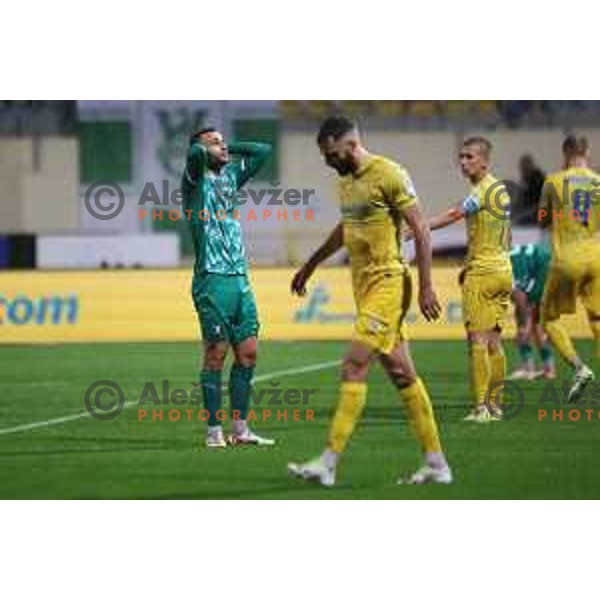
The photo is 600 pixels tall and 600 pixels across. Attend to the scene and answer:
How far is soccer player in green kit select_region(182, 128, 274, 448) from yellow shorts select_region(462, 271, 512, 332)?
1865mm

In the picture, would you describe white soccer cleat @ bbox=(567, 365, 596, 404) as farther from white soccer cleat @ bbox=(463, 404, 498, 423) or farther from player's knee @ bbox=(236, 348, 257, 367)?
player's knee @ bbox=(236, 348, 257, 367)

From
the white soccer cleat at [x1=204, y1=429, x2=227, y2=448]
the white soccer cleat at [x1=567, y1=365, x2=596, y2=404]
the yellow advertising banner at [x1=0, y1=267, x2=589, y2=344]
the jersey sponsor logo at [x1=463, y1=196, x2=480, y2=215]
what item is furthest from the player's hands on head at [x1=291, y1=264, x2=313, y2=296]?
the yellow advertising banner at [x1=0, y1=267, x2=589, y2=344]

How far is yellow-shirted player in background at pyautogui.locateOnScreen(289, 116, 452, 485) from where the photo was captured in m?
9.60

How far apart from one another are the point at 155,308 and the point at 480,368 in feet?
26.8

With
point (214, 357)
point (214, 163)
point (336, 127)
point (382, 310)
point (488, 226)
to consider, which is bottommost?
point (214, 357)

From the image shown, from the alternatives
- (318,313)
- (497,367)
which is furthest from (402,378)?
(318,313)

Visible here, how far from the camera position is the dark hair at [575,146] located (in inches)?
534

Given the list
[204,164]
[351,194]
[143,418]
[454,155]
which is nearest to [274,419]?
[143,418]

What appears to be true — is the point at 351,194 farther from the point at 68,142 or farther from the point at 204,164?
the point at 68,142

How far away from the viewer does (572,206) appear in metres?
13.9

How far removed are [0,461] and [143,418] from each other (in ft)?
7.75

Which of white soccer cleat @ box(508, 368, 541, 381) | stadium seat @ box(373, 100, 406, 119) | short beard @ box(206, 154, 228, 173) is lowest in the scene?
white soccer cleat @ box(508, 368, 541, 381)

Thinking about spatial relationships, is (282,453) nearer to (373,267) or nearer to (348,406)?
(348,406)
